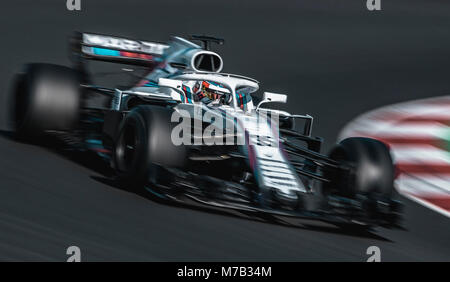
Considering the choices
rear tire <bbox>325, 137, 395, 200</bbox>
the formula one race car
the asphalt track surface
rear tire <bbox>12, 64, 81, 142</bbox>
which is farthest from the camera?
rear tire <bbox>12, 64, 81, 142</bbox>

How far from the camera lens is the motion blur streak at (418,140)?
28.1 ft

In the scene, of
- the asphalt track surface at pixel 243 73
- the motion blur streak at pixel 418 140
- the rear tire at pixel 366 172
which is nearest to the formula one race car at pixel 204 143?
the rear tire at pixel 366 172

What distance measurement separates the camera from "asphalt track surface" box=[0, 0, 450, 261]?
213 inches

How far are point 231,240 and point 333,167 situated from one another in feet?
6.13

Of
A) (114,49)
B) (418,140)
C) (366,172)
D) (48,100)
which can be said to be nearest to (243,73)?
(418,140)

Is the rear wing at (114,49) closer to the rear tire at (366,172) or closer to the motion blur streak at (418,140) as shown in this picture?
the rear tire at (366,172)

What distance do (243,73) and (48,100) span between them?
6.20 metres

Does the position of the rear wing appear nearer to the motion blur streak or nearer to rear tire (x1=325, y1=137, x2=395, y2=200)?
rear tire (x1=325, y1=137, x2=395, y2=200)

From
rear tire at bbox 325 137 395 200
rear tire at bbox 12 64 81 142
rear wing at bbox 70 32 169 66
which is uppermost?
rear wing at bbox 70 32 169 66

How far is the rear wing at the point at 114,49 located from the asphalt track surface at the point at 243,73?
50.8 inches

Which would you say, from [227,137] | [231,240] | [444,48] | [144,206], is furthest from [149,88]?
[444,48]

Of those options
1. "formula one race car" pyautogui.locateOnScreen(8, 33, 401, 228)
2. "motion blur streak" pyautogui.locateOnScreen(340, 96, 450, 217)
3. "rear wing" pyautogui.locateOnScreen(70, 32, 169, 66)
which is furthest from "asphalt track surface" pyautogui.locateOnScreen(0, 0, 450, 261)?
"rear wing" pyautogui.locateOnScreen(70, 32, 169, 66)

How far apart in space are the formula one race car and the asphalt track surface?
20cm
